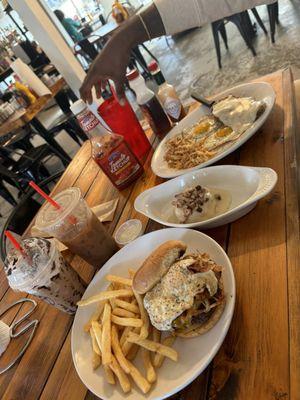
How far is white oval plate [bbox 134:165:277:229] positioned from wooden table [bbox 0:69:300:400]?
56 millimetres

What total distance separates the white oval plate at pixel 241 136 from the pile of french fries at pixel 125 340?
0.60 metres

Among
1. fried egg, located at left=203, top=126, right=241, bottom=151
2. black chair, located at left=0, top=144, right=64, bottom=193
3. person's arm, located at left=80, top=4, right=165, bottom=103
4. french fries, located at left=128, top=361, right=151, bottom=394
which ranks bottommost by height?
black chair, located at left=0, top=144, right=64, bottom=193

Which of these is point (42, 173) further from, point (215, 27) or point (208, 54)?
point (208, 54)

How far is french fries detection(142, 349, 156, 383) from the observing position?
692mm

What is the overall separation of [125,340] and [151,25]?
137 centimetres

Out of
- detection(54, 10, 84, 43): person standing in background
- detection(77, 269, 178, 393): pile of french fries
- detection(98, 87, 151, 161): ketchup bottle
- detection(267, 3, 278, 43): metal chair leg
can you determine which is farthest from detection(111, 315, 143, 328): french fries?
detection(54, 10, 84, 43): person standing in background

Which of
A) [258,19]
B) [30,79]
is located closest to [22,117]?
[30,79]

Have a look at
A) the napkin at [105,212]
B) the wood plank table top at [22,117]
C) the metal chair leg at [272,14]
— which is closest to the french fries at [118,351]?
the napkin at [105,212]

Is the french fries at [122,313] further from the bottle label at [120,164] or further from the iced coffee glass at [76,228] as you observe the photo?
the bottle label at [120,164]

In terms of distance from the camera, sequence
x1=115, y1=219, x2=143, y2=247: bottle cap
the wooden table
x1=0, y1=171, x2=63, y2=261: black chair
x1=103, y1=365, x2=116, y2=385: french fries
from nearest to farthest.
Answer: the wooden table → x1=103, y1=365, x2=116, y2=385: french fries → x1=115, y1=219, x2=143, y2=247: bottle cap → x1=0, y1=171, x2=63, y2=261: black chair

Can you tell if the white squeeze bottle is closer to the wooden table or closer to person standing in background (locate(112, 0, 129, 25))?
the wooden table

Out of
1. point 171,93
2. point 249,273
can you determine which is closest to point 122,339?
point 249,273

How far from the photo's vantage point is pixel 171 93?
5.24 feet

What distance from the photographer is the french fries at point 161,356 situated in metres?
0.72
